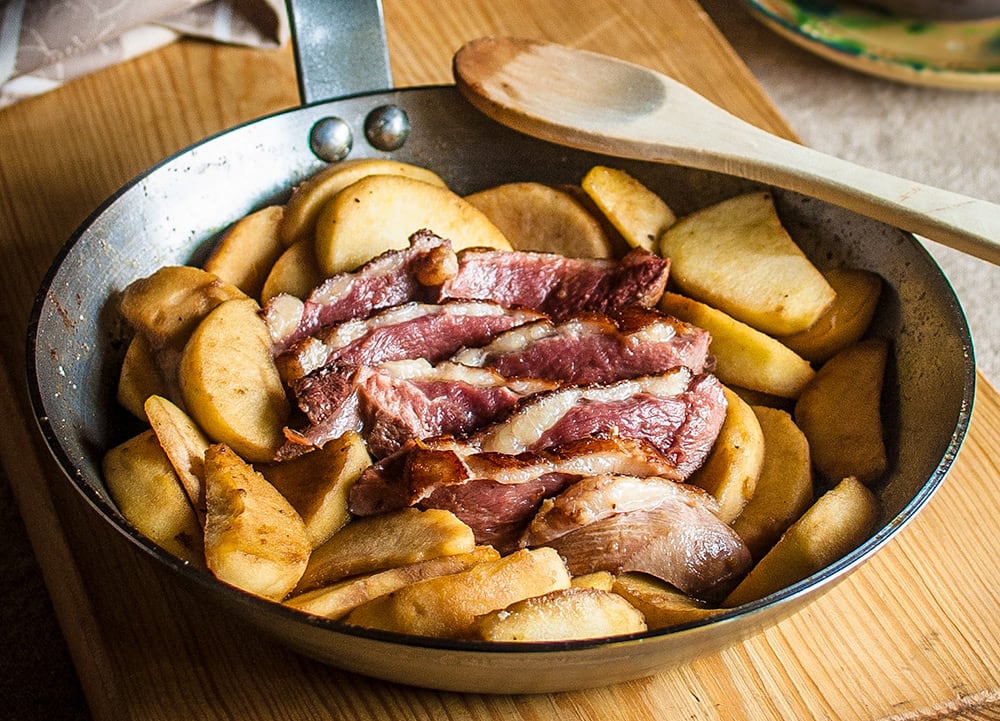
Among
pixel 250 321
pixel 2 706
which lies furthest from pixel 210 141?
pixel 2 706

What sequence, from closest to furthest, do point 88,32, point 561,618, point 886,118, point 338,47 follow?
point 561,618, point 338,47, point 88,32, point 886,118

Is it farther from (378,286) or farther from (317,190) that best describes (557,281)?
(317,190)

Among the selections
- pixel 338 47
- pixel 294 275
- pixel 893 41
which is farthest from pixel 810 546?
pixel 893 41

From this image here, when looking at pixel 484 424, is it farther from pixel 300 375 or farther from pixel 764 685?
pixel 764 685

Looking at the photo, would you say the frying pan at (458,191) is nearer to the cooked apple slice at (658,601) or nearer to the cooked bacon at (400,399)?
the cooked apple slice at (658,601)

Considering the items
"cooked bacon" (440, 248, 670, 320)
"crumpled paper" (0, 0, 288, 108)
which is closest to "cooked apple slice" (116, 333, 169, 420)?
"cooked bacon" (440, 248, 670, 320)

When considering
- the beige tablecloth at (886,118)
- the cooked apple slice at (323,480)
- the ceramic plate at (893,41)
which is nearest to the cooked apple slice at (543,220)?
the cooked apple slice at (323,480)

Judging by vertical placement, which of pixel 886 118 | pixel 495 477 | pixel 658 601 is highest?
pixel 495 477
